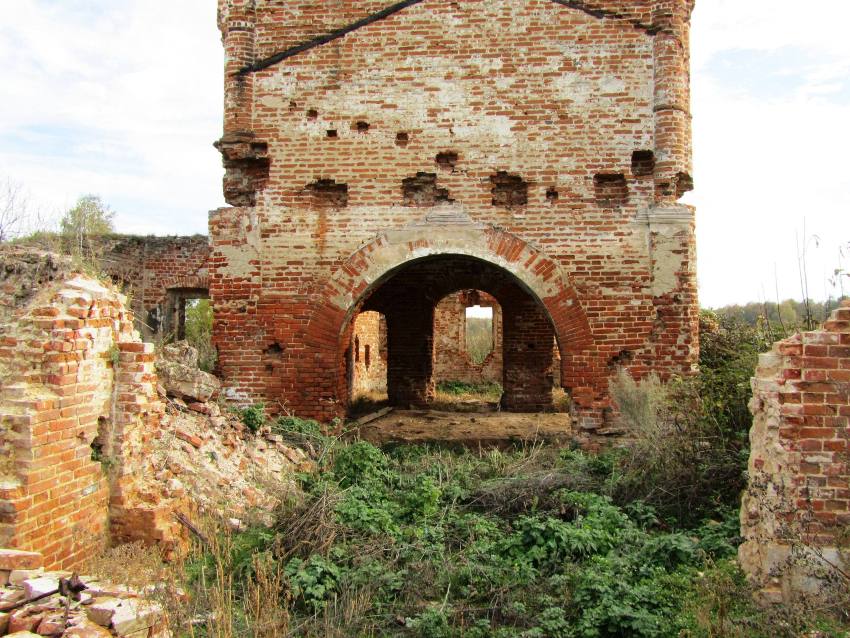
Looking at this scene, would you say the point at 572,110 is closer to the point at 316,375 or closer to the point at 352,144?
the point at 352,144

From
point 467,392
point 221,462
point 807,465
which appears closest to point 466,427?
point 221,462

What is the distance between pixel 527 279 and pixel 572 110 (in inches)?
85.2

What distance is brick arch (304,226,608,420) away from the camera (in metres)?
8.38

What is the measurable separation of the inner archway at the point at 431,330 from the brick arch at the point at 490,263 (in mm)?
4425

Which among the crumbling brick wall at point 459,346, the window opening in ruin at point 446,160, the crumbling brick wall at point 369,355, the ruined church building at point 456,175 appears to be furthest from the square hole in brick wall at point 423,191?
the crumbling brick wall at point 459,346

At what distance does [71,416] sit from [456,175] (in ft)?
17.9

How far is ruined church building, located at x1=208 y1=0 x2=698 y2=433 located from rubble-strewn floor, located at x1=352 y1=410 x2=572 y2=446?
1.92 meters

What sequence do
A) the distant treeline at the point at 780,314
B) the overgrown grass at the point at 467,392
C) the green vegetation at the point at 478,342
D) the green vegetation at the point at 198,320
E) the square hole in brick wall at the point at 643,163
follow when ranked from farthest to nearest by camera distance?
the green vegetation at the point at 478,342 < the overgrown grass at the point at 467,392 < the green vegetation at the point at 198,320 < the square hole in brick wall at the point at 643,163 < the distant treeline at the point at 780,314

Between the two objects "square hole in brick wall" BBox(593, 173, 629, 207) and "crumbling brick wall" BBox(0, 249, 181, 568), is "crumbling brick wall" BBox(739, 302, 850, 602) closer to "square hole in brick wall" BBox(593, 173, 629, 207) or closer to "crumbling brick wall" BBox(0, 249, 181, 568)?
"crumbling brick wall" BBox(0, 249, 181, 568)

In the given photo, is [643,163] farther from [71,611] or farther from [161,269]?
[161,269]

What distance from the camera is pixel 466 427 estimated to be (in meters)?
11.3

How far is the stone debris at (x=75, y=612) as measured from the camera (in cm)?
321

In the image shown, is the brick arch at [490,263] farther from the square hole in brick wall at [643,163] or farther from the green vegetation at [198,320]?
the green vegetation at [198,320]

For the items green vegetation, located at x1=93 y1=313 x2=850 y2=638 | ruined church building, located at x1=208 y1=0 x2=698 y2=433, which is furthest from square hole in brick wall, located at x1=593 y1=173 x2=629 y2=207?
green vegetation, located at x1=93 y1=313 x2=850 y2=638
